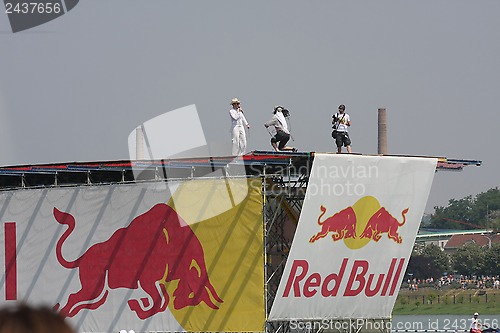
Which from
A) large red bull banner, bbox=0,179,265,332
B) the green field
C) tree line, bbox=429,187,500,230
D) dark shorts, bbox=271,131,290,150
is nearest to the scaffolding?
large red bull banner, bbox=0,179,265,332

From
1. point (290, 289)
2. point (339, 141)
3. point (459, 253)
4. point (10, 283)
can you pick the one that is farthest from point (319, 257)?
point (459, 253)

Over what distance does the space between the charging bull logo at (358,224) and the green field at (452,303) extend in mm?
52656

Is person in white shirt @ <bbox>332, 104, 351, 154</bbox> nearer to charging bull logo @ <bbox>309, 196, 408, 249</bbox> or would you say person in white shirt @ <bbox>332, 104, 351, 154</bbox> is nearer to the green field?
charging bull logo @ <bbox>309, 196, 408, 249</bbox>

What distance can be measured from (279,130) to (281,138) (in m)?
0.27

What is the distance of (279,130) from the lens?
26938mm

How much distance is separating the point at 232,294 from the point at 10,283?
6523 millimetres

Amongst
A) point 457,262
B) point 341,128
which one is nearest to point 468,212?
point 457,262

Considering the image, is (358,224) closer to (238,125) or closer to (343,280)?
(343,280)

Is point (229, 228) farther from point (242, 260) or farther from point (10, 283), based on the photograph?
point (10, 283)

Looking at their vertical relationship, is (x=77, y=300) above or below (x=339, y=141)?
below

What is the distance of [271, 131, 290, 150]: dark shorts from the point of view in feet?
87.9

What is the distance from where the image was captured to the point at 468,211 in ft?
A: 445

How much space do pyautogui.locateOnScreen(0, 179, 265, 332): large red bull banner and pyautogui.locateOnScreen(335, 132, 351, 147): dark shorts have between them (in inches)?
126

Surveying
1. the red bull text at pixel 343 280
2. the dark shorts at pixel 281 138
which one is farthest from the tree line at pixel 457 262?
the dark shorts at pixel 281 138
